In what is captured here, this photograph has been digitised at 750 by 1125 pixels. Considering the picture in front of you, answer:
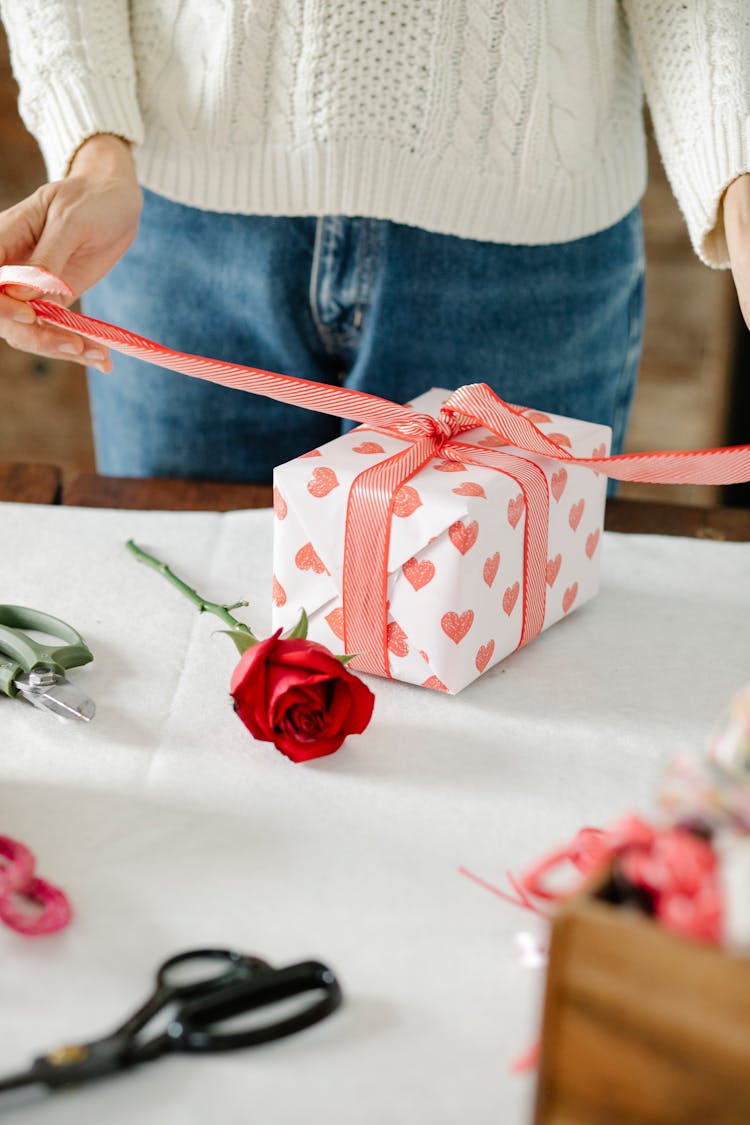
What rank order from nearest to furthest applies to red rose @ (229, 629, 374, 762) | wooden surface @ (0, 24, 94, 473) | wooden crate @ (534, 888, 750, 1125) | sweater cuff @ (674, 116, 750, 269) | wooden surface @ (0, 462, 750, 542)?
wooden crate @ (534, 888, 750, 1125) → red rose @ (229, 629, 374, 762) → sweater cuff @ (674, 116, 750, 269) → wooden surface @ (0, 462, 750, 542) → wooden surface @ (0, 24, 94, 473)

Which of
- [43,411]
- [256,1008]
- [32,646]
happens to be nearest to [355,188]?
[32,646]

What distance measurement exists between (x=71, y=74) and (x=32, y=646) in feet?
1.41

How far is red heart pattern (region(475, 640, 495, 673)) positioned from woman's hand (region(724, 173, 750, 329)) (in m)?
0.27

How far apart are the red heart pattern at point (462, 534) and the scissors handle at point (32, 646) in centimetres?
23

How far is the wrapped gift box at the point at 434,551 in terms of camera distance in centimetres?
64

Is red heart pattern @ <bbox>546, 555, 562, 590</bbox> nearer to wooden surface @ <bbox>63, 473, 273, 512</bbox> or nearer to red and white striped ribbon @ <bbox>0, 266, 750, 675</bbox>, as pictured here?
red and white striped ribbon @ <bbox>0, 266, 750, 675</bbox>

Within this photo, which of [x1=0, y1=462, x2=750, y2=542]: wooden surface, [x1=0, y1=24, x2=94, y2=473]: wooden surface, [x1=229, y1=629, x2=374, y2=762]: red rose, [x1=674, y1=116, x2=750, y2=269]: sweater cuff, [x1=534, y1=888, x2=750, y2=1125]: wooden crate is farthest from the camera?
[x1=0, y1=24, x2=94, y2=473]: wooden surface

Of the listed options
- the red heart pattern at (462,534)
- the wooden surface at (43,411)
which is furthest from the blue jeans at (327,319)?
the wooden surface at (43,411)

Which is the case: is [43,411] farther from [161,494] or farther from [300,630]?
[300,630]

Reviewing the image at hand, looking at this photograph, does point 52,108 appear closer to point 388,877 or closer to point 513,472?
point 513,472

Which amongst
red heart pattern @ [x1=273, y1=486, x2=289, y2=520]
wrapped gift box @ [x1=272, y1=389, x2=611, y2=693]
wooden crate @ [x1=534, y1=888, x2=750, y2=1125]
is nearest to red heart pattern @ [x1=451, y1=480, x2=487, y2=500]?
wrapped gift box @ [x1=272, y1=389, x2=611, y2=693]

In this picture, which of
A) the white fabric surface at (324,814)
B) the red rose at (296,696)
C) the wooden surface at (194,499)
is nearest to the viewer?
the white fabric surface at (324,814)

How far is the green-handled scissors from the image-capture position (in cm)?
63

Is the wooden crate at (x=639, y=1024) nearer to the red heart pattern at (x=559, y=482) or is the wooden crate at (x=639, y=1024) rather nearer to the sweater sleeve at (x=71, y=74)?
the red heart pattern at (x=559, y=482)
